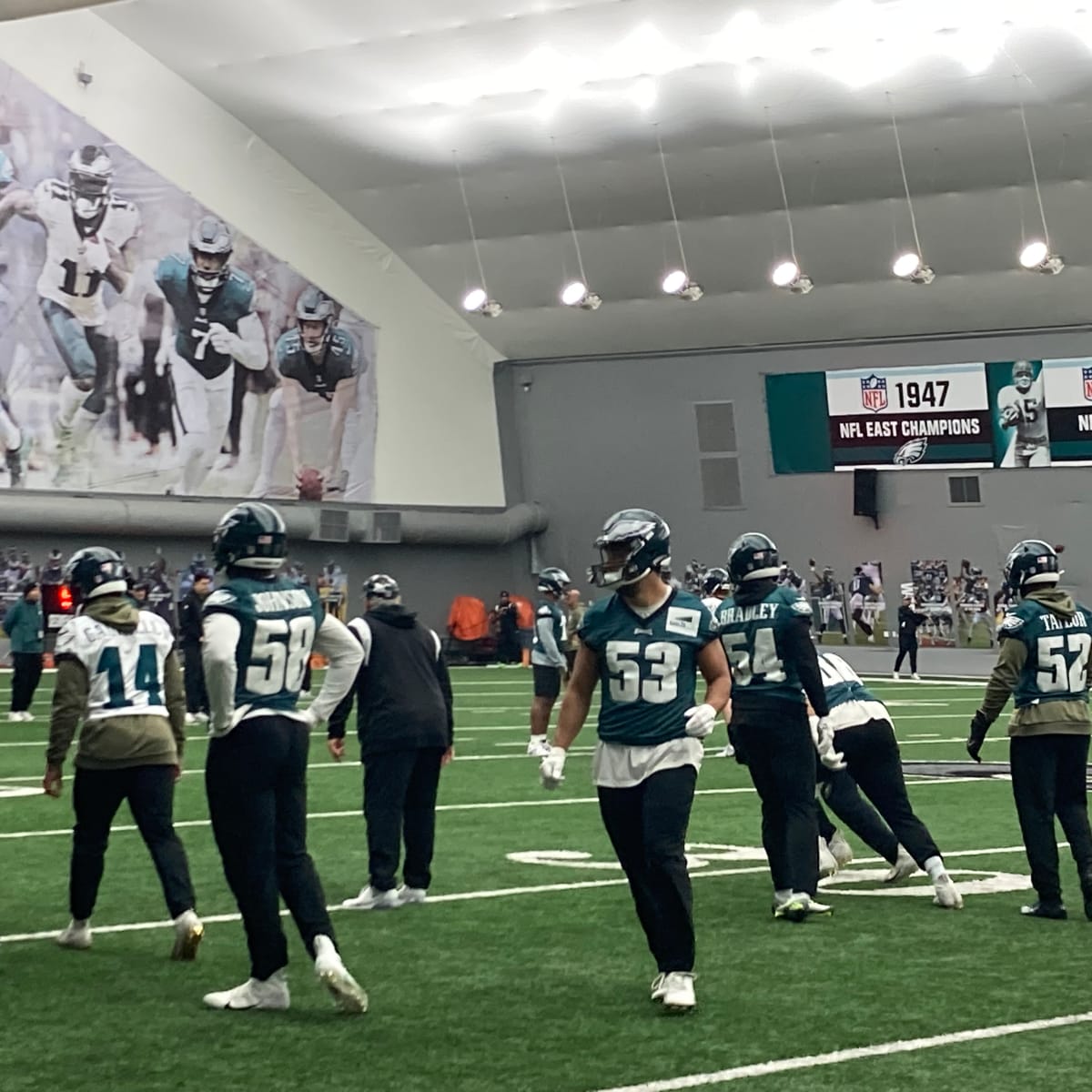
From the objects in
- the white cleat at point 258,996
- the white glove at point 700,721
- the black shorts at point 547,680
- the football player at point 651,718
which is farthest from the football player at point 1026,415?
the white cleat at point 258,996

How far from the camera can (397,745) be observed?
9742 mm

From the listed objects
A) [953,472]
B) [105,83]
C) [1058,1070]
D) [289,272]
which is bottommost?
[1058,1070]

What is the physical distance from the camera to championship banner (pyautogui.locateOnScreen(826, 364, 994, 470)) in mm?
33781

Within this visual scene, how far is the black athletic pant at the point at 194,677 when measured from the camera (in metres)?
21.2

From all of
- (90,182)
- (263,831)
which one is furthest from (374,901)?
(90,182)

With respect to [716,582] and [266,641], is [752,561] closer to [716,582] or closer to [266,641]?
[266,641]

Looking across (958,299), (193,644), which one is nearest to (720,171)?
(958,299)

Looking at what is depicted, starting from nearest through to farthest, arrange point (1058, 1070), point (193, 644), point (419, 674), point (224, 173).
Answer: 1. point (1058, 1070)
2. point (419, 674)
3. point (193, 644)
4. point (224, 173)

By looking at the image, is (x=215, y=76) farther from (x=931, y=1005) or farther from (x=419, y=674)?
(x=931, y=1005)

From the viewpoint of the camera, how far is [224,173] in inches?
1315

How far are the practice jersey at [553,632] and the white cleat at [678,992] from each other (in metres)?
12.3

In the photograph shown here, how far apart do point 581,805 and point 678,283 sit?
19.4m

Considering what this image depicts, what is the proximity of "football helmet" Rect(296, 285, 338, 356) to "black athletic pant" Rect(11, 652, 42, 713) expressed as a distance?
545 inches

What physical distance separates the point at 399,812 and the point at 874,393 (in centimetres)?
2592
